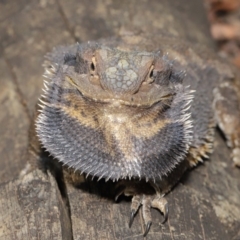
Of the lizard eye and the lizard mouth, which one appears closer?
the lizard mouth

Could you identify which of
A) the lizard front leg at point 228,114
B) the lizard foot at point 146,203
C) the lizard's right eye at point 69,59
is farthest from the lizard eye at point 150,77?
the lizard front leg at point 228,114

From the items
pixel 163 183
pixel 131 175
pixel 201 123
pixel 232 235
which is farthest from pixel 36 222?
pixel 201 123

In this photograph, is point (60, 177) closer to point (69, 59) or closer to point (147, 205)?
point (147, 205)

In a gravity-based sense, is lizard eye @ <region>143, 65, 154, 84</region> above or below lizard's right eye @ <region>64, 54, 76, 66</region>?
below

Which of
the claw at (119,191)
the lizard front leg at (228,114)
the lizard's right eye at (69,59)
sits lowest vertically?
the lizard front leg at (228,114)

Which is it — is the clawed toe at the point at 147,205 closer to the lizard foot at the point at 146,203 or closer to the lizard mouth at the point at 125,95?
the lizard foot at the point at 146,203

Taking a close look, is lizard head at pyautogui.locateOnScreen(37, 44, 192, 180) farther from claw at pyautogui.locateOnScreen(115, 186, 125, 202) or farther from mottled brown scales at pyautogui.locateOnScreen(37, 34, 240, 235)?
claw at pyautogui.locateOnScreen(115, 186, 125, 202)

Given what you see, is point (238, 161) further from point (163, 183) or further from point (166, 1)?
point (166, 1)

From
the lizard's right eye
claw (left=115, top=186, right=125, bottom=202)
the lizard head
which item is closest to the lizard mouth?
the lizard head
